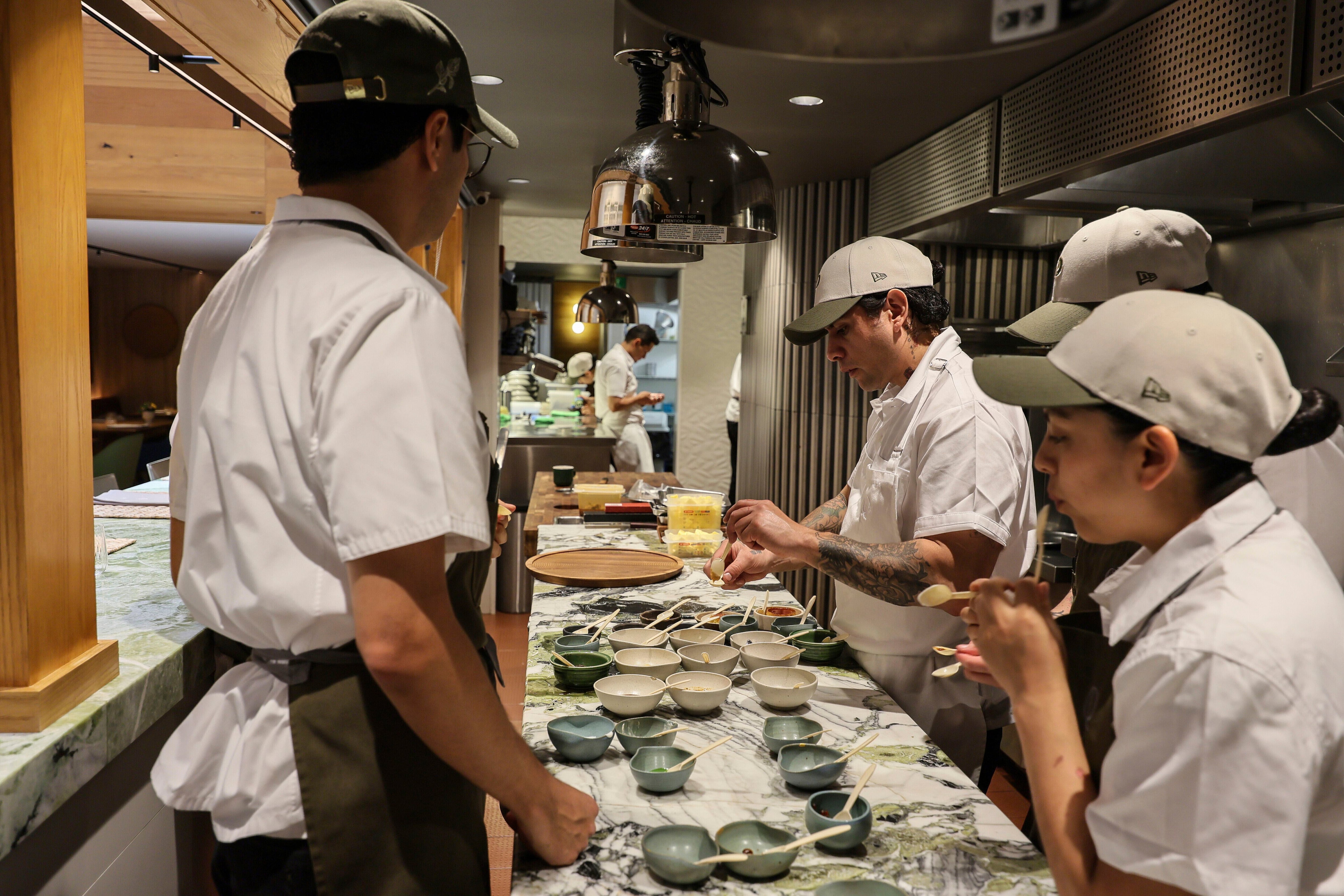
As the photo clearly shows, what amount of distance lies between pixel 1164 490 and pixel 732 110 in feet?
11.6

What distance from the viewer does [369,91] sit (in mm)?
1169

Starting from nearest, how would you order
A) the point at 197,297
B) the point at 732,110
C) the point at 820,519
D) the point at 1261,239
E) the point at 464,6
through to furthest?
the point at 820,519
the point at 464,6
the point at 1261,239
the point at 732,110
the point at 197,297

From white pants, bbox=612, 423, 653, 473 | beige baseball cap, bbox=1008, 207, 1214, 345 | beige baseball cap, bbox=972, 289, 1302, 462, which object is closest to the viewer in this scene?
beige baseball cap, bbox=972, 289, 1302, 462

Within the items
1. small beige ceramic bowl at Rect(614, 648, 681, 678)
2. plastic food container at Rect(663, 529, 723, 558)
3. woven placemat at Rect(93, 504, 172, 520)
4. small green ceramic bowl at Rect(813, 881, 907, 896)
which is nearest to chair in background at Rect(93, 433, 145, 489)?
woven placemat at Rect(93, 504, 172, 520)

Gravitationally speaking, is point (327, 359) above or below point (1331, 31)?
below

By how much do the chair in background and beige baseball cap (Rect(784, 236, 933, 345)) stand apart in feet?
22.9

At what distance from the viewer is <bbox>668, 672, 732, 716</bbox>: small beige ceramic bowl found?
5.74 feet

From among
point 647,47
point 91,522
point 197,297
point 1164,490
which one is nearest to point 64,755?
point 91,522

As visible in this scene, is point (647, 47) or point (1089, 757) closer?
point (1089, 757)

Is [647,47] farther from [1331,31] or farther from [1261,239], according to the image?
[1261,239]

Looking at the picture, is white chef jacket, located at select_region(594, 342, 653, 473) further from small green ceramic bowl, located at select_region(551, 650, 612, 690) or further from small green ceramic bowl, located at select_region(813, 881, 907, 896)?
small green ceramic bowl, located at select_region(813, 881, 907, 896)

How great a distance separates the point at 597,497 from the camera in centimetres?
398

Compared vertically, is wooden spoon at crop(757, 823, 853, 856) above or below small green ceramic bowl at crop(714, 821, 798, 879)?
above

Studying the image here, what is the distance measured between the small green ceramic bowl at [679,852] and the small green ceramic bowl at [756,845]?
0.07 ft
